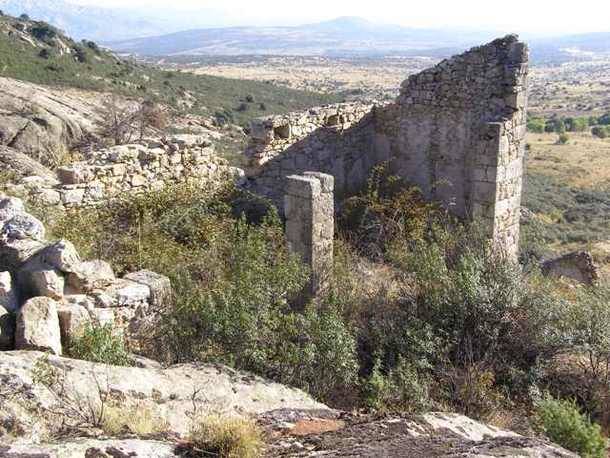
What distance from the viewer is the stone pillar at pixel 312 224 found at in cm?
752

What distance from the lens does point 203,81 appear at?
5097 cm

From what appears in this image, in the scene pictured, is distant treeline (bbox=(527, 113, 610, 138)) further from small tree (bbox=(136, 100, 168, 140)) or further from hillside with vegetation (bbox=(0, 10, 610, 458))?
hillside with vegetation (bbox=(0, 10, 610, 458))

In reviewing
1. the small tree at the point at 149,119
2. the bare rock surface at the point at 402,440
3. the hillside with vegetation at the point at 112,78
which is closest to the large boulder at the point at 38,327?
the bare rock surface at the point at 402,440

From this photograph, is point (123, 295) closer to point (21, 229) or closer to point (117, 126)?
point (21, 229)

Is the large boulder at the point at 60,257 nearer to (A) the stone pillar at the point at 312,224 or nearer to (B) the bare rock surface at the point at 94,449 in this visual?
(B) the bare rock surface at the point at 94,449

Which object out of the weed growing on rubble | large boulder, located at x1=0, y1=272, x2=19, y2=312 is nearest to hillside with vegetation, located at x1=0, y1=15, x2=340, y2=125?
the weed growing on rubble

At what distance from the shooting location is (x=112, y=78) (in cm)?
3762

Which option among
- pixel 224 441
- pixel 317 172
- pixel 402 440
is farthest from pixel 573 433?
pixel 317 172

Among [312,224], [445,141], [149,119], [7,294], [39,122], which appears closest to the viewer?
[7,294]

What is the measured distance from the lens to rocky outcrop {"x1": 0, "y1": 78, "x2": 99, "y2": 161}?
1439cm

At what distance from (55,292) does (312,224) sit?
3198mm

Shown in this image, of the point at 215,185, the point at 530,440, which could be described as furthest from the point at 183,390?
the point at 215,185

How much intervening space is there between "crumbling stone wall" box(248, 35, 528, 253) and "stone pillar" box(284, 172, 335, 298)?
94.7 inches

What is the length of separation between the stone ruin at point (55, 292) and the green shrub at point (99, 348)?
0.11 meters
